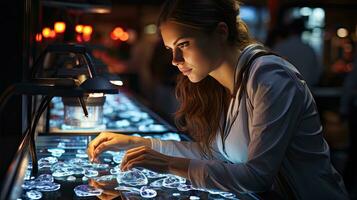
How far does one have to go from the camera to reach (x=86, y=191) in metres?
1.66

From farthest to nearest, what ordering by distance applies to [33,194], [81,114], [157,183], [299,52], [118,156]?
1. [299,52]
2. [81,114]
3. [118,156]
4. [157,183]
5. [33,194]

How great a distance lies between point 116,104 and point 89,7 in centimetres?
73

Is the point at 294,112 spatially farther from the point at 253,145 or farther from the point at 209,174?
the point at 209,174

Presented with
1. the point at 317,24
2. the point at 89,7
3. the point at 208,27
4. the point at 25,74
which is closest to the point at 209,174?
the point at 208,27

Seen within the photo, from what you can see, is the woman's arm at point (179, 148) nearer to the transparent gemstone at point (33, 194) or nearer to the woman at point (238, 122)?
the woman at point (238, 122)

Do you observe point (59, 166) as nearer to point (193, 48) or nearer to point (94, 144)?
point (94, 144)

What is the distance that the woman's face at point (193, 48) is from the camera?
A: 1839 millimetres

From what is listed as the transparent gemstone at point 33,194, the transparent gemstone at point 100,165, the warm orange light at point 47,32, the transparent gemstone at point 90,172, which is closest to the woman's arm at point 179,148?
the transparent gemstone at point 100,165

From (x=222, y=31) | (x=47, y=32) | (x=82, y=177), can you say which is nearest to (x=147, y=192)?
(x=82, y=177)

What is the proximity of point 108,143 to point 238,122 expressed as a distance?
1.72 feet

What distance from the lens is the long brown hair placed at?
5.98 ft

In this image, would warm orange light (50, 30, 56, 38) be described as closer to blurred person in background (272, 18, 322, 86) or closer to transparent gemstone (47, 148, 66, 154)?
transparent gemstone (47, 148, 66, 154)

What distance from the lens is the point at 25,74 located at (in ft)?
7.00

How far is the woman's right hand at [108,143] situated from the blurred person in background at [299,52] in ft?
10.9
